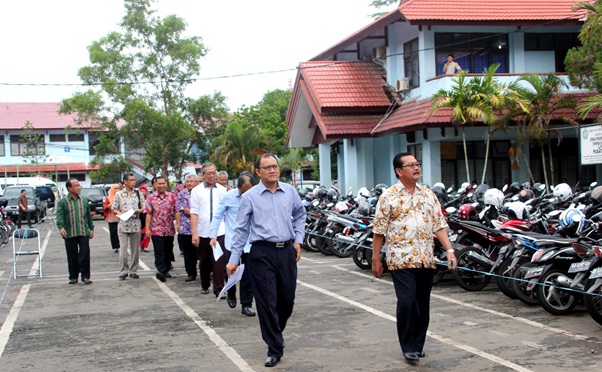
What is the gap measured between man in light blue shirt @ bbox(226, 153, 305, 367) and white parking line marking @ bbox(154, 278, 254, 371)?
0.29 m

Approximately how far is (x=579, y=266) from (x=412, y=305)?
2.68 meters

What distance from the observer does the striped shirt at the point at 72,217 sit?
12125 mm

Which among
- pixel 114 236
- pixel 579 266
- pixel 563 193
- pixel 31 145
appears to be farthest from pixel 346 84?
pixel 31 145

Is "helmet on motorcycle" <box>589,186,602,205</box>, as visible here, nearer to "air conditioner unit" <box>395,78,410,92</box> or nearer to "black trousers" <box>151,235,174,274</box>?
"black trousers" <box>151,235,174,274</box>

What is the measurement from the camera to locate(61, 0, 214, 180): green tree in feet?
129

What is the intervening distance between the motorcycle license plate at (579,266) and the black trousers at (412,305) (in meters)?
2.36

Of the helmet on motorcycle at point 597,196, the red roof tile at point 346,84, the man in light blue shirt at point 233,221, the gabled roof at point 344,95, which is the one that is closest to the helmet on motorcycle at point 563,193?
the helmet on motorcycle at point 597,196

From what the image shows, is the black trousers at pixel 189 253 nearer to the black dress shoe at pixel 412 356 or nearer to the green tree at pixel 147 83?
the black dress shoe at pixel 412 356

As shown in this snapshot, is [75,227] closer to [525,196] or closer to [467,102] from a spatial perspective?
[525,196]

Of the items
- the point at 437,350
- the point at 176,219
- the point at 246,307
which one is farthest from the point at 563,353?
the point at 176,219

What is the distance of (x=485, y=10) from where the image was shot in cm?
2258

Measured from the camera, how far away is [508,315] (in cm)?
865

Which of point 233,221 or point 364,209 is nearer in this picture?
point 233,221

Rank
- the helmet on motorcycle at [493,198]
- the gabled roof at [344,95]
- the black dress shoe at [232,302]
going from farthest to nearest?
the gabled roof at [344,95] → the helmet on motorcycle at [493,198] → the black dress shoe at [232,302]
